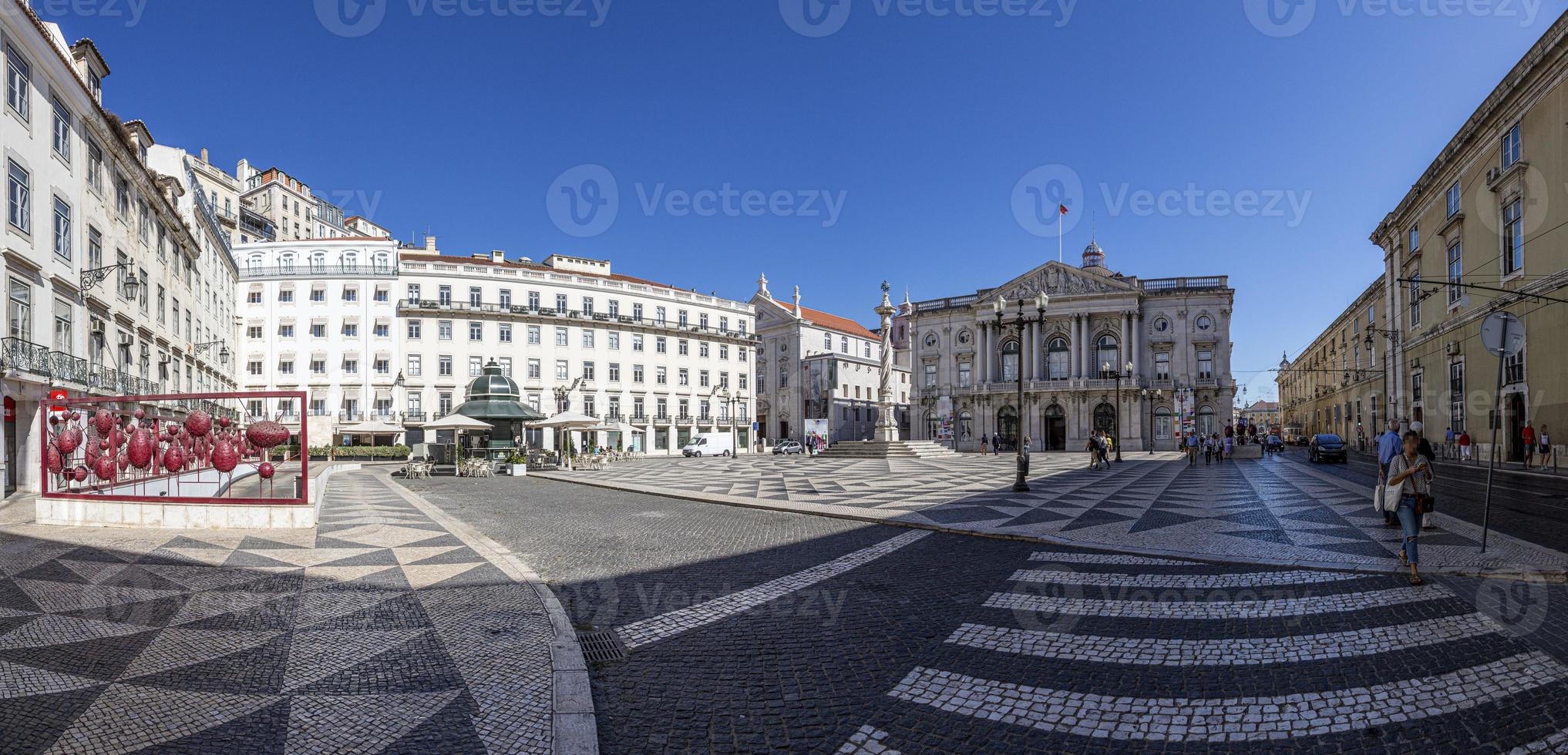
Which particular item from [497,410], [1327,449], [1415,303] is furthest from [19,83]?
[1415,303]

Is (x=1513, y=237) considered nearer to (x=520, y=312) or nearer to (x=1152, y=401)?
(x=1152, y=401)

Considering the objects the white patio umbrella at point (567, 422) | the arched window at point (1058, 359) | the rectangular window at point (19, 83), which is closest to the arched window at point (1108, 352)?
the arched window at point (1058, 359)

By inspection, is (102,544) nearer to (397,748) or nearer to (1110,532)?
(397,748)

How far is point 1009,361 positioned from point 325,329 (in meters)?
54.0

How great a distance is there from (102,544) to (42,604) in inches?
155

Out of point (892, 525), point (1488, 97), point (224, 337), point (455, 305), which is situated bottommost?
point (892, 525)

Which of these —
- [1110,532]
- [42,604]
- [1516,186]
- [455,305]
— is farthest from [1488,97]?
[455,305]

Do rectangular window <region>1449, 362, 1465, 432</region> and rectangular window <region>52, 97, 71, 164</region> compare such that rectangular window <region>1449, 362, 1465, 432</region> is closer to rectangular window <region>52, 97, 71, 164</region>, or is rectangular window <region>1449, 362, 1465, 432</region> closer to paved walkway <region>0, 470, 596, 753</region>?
paved walkway <region>0, 470, 596, 753</region>

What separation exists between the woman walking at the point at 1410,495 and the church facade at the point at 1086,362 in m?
50.2

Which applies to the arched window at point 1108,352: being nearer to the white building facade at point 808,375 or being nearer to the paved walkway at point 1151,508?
the white building facade at point 808,375

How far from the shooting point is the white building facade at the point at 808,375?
247 feet

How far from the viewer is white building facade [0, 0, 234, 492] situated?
56.0 feet

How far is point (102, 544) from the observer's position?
9344 mm

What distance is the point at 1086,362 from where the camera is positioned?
195 ft
